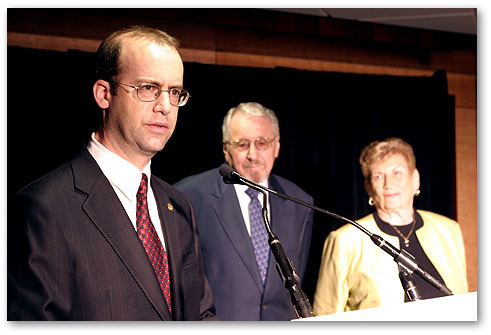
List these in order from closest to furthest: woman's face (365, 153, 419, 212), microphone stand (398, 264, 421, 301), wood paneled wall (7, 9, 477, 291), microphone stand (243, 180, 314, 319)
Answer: microphone stand (243, 180, 314, 319)
microphone stand (398, 264, 421, 301)
wood paneled wall (7, 9, 477, 291)
woman's face (365, 153, 419, 212)

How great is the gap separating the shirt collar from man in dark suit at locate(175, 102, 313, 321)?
23 centimetres

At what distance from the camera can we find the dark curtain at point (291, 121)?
216 centimetres

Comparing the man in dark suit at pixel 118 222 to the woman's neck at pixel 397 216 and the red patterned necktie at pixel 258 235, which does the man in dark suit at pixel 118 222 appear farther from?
the woman's neck at pixel 397 216

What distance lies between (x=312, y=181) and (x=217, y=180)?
392 mm

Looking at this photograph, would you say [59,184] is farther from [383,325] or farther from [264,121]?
[383,325]

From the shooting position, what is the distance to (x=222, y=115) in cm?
240

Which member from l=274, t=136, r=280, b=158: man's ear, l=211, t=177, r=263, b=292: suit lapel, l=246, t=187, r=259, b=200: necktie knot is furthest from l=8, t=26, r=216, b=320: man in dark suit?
l=274, t=136, r=280, b=158: man's ear

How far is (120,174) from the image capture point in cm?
213

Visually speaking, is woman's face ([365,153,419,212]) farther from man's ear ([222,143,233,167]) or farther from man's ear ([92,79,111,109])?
man's ear ([92,79,111,109])

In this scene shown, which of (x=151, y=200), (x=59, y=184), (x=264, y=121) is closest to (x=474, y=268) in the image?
(x=264, y=121)

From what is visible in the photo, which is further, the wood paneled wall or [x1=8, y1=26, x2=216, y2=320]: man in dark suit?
the wood paneled wall

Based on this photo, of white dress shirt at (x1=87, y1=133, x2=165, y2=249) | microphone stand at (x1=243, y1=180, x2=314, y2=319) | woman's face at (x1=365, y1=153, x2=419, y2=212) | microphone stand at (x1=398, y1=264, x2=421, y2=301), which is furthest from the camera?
woman's face at (x1=365, y1=153, x2=419, y2=212)

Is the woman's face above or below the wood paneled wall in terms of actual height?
below

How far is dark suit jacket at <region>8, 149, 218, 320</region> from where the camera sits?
196cm
